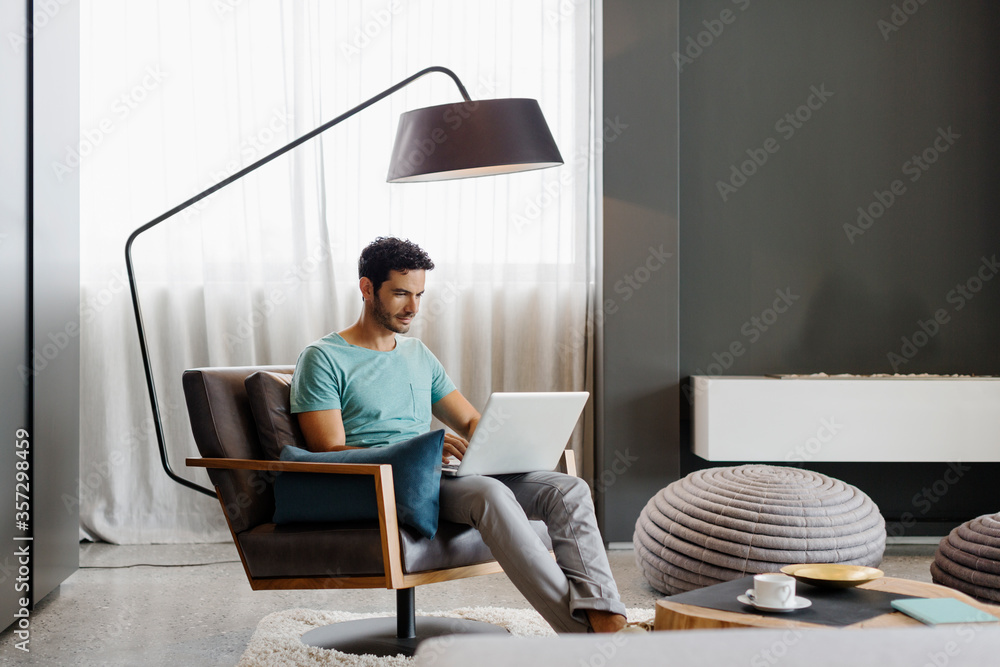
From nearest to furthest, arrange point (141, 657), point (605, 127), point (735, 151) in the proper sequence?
point (141, 657) → point (605, 127) → point (735, 151)

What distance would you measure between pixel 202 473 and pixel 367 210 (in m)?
1.36

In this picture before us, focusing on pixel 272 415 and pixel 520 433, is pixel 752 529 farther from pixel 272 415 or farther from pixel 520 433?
pixel 272 415

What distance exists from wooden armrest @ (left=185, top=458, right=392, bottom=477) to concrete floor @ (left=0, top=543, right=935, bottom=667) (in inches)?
22.1

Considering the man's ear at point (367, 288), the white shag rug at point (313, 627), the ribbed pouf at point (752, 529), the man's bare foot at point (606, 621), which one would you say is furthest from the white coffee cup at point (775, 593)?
the man's ear at point (367, 288)

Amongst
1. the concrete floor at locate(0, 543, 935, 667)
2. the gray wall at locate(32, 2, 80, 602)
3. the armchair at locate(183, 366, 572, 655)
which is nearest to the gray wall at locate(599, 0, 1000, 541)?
the concrete floor at locate(0, 543, 935, 667)

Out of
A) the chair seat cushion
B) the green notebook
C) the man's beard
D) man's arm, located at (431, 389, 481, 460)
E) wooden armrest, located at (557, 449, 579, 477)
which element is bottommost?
the chair seat cushion

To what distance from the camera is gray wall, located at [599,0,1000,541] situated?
3.87 meters

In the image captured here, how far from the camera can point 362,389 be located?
2434mm

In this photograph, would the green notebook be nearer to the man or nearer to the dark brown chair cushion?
the man

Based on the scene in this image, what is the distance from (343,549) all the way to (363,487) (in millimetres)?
155

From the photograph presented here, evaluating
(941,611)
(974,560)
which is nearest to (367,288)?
(941,611)

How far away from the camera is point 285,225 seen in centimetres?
378

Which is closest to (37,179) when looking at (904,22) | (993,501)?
(904,22)

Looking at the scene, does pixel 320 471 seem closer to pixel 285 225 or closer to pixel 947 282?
pixel 285 225
